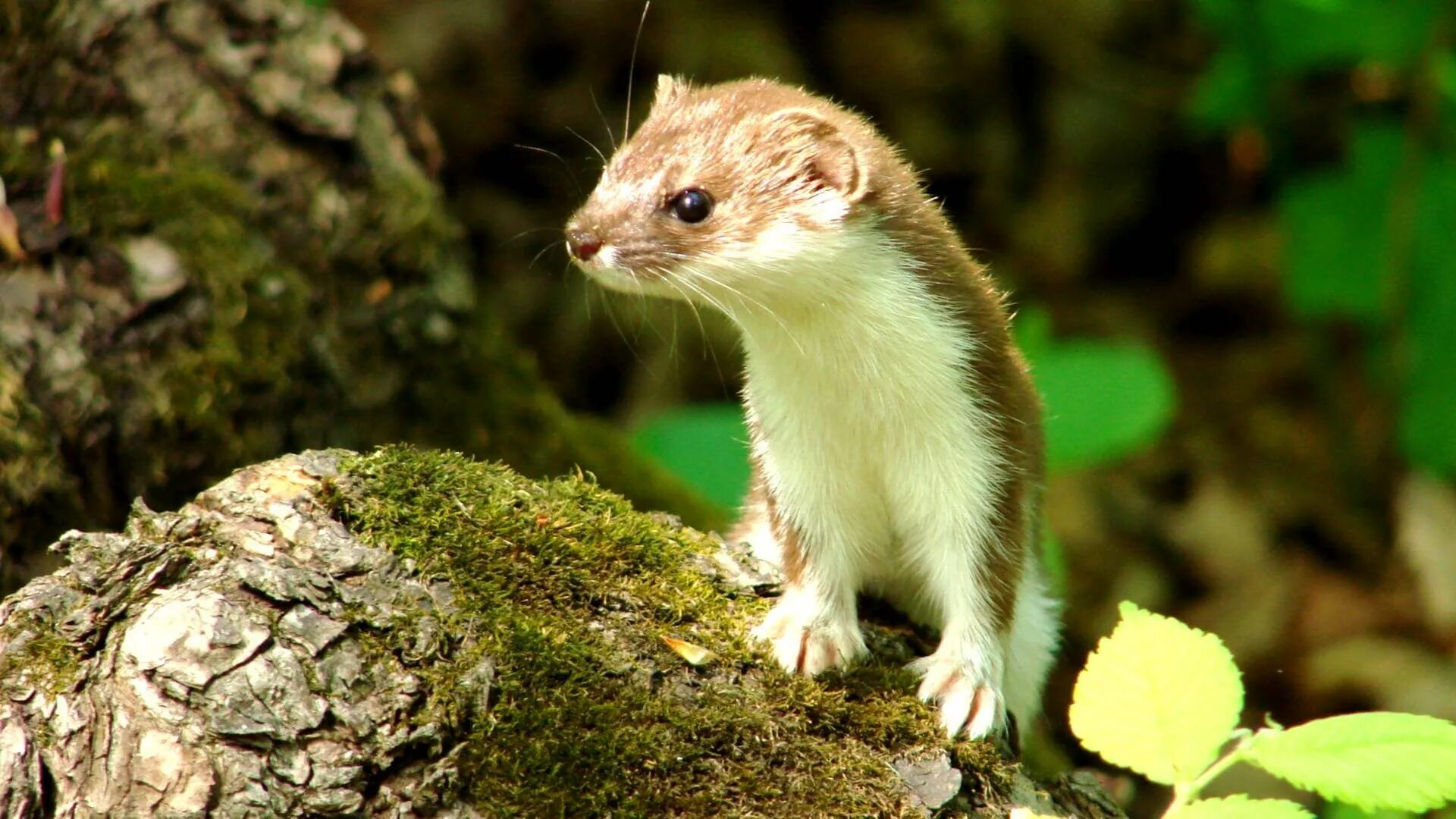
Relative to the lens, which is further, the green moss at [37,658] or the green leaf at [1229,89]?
the green leaf at [1229,89]

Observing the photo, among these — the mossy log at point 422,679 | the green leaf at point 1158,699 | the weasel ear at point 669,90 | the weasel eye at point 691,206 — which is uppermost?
the weasel ear at point 669,90

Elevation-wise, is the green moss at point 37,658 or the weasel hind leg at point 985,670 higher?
the green moss at point 37,658

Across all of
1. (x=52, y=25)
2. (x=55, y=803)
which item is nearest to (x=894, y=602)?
(x=55, y=803)

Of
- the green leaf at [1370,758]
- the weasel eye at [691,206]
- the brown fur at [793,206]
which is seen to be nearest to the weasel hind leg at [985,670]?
the brown fur at [793,206]

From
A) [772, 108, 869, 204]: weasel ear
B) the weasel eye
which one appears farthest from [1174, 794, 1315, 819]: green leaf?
the weasel eye

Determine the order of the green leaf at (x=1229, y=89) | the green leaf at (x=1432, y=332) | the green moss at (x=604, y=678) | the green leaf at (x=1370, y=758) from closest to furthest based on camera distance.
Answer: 1. the green leaf at (x=1370, y=758)
2. the green moss at (x=604, y=678)
3. the green leaf at (x=1432, y=332)
4. the green leaf at (x=1229, y=89)

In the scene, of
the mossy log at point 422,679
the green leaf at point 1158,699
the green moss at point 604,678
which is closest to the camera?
the green leaf at point 1158,699

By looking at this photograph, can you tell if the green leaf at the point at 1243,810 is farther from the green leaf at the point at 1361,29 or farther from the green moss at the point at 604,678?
the green leaf at the point at 1361,29
